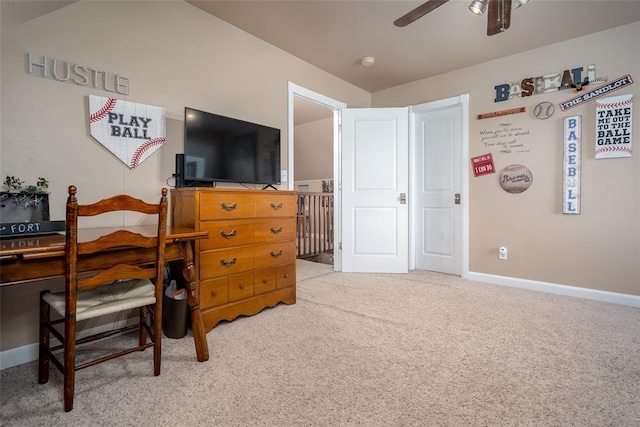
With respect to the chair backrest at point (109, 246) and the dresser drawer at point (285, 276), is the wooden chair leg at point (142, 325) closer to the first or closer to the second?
the chair backrest at point (109, 246)

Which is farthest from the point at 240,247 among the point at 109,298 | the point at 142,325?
the point at 109,298

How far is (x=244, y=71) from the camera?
2904mm

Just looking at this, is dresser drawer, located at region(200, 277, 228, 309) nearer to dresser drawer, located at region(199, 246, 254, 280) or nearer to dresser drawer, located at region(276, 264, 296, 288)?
dresser drawer, located at region(199, 246, 254, 280)

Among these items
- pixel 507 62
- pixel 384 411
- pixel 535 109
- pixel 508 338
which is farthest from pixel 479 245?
pixel 384 411

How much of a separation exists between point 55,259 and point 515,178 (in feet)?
12.6

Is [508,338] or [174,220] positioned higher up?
[174,220]

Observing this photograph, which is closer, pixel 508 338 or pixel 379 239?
pixel 508 338

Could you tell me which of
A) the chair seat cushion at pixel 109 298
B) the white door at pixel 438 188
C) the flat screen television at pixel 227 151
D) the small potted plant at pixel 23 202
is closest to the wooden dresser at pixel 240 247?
the flat screen television at pixel 227 151

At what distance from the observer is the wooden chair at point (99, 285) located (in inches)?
51.9

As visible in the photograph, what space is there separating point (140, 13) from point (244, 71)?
896 millimetres

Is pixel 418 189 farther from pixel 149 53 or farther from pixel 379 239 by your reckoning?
pixel 149 53

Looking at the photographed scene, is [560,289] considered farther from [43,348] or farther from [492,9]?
[43,348]

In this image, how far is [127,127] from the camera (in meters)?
2.14

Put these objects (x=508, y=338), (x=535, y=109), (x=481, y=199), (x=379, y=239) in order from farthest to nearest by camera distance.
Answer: (x=379, y=239) → (x=481, y=199) → (x=535, y=109) → (x=508, y=338)
